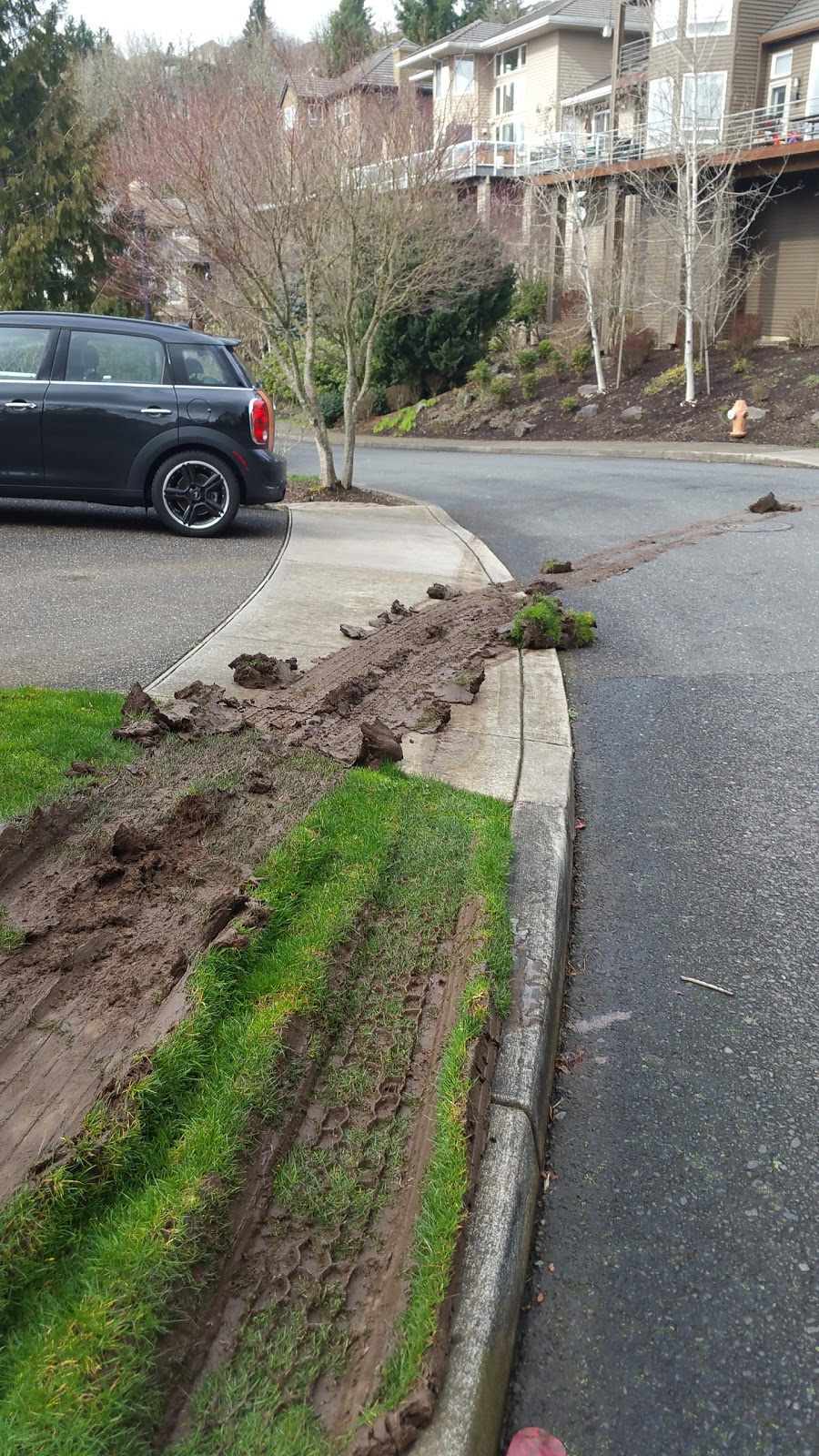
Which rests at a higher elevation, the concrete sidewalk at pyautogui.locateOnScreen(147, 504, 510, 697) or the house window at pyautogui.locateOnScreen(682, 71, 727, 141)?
the house window at pyautogui.locateOnScreen(682, 71, 727, 141)

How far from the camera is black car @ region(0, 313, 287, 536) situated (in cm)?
1023

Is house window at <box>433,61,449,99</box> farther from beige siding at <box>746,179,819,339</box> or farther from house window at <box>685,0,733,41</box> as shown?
beige siding at <box>746,179,819,339</box>

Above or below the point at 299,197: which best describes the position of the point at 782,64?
above

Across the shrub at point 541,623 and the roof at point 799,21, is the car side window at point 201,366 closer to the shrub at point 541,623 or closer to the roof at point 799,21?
the shrub at point 541,623

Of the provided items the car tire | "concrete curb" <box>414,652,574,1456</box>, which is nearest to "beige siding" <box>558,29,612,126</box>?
the car tire

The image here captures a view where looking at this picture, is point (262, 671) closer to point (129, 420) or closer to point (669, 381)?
point (129, 420)

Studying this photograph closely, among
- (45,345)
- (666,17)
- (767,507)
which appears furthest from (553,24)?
(45,345)

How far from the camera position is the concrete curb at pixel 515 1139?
2041 millimetres

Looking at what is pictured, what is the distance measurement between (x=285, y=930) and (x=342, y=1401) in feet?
5.06

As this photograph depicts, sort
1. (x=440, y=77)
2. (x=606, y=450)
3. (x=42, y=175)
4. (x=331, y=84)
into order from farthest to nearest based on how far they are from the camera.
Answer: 1. (x=440, y=77)
2. (x=42, y=175)
3. (x=606, y=450)
4. (x=331, y=84)

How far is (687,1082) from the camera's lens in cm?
304

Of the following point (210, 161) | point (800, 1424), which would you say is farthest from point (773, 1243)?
point (210, 161)

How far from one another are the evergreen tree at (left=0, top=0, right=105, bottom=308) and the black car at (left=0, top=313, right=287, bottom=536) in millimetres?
17868

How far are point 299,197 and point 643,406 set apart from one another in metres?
16.2
